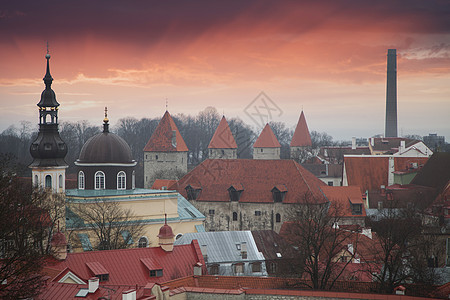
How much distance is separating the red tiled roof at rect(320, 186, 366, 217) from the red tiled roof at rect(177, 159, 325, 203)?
71cm

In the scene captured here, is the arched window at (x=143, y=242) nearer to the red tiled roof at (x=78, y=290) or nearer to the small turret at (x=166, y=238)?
the small turret at (x=166, y=238)

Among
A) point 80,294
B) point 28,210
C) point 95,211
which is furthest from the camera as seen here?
point 95,211

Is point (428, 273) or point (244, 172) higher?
point (244, 172)

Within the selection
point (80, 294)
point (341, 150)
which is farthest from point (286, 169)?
point (341, 150)

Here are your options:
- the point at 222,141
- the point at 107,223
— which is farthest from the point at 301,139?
the point at 107,223

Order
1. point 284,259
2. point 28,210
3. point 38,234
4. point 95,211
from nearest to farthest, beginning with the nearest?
point 28,210 → point 38,234 → point 284,259 → point 95,211

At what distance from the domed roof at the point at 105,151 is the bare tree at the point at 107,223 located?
3.32 m

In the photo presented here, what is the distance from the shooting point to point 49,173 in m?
42.7

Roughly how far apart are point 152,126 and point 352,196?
228ft

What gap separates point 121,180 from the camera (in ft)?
158

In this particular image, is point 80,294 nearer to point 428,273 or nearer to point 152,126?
point 428,273

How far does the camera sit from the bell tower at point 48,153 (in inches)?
1681

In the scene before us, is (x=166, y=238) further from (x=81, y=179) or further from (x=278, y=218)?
(x=278, y=218)

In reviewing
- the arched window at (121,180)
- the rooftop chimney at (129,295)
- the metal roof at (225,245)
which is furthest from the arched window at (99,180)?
the rooftop chimney at (129,295)
